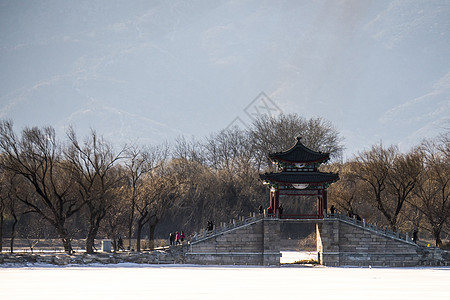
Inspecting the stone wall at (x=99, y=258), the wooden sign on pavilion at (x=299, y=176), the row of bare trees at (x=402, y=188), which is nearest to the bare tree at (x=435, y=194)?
the row of bare trees at (x=402, y=188)

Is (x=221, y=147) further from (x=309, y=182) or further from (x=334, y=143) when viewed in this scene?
(x=309, y=182)

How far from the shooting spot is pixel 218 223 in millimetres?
70625

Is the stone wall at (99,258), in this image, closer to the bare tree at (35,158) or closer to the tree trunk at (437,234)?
the bare tree at (35,158)

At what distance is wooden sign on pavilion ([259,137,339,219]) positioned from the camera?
50.7 metres

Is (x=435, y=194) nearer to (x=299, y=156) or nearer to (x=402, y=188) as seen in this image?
(x=402, y=188)

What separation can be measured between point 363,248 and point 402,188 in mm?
12837

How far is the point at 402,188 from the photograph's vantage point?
60500 millimetres
